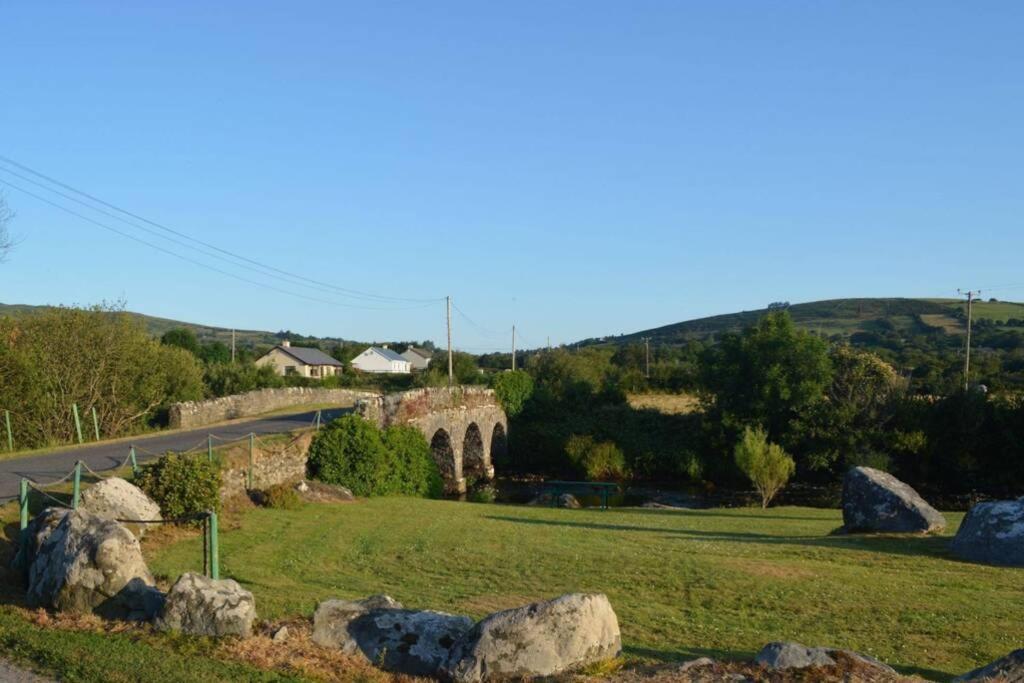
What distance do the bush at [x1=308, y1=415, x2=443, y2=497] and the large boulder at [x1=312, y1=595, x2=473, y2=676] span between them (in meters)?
18.6

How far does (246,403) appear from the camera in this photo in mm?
40781

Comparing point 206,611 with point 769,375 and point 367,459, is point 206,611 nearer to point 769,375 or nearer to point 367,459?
point 367,459

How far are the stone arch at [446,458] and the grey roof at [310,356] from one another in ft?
169

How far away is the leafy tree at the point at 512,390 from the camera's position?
5675 centimetres

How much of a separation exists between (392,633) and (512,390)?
48.9m

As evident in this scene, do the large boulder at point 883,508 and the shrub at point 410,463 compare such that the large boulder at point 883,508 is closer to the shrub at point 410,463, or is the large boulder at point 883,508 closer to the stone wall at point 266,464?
the stone wall at point 266,464

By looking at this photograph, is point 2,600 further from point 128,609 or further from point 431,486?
point 431,486

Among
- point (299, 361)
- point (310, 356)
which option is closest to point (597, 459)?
point (299, 361)

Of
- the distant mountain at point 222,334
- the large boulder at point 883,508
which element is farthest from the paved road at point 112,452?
the distant mountain at point 222,334

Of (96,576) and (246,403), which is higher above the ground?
(246,403)

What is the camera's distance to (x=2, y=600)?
35.7ft

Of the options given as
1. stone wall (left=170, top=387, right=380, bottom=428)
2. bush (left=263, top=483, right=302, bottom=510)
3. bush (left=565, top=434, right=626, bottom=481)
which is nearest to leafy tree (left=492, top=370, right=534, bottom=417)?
bush (left=565, top=434, right=626, bottom=481)

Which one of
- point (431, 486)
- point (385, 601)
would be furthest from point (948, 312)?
point (385, 601)

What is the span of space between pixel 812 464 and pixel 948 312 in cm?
9432
